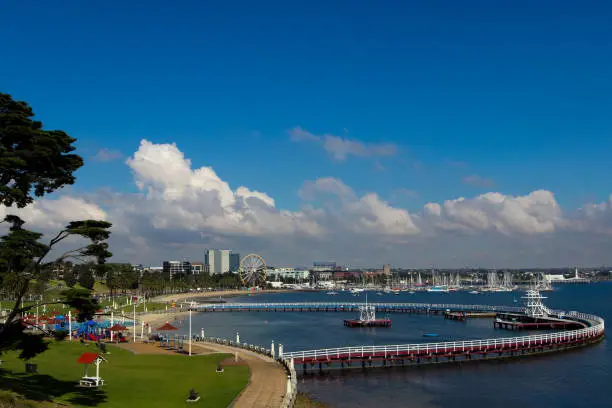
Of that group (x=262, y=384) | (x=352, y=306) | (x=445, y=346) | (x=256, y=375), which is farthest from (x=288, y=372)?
(x=352, y=306)

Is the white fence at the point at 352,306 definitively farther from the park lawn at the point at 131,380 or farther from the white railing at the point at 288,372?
the park lawn at the point at 131,380

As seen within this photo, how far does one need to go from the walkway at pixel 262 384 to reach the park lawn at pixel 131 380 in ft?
2.94

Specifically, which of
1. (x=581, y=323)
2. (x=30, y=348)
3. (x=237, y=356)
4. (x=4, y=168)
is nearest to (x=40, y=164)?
(x=4, y=168)

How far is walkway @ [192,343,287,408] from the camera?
37.1 metres

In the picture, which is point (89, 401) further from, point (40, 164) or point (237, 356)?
point (237, 356)

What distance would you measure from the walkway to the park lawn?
896 mm

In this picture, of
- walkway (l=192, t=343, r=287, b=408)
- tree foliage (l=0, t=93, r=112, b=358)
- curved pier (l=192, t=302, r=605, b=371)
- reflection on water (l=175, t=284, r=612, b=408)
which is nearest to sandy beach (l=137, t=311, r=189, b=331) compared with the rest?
reflection on water (l=175, t=284, r=612, b=408)

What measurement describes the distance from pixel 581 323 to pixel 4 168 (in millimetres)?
106660

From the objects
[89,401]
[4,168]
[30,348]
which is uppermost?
[4,168]

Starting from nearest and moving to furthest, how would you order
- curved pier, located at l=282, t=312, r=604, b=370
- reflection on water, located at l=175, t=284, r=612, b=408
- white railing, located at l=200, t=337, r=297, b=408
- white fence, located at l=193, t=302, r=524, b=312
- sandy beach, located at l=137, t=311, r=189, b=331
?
1. white railing, located at l=200, t=337, r=297, b=408
2. reflection on water, located at l=175, t=284, r=612, b=408
3. curved pier, located at l=282, t=312, r=604, b=370
4. sandy beach, located at l=137, t=311, r=189, b=331
5. white fence, located at l=193, t=302, r=524, b=312

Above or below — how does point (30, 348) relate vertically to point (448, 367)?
above

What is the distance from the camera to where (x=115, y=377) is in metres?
44.0

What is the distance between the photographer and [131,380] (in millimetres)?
43344

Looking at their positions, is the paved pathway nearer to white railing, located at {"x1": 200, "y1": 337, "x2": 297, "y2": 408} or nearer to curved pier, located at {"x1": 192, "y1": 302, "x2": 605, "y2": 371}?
white railing, located at {"x1": 200, "y1": 337, "x2": 297, "y2": 408}
